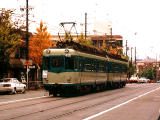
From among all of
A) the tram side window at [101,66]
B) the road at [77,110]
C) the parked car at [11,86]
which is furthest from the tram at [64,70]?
the parked car at [11,86]

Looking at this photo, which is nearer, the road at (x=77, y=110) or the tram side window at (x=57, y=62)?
the road at (x=77, y=110)

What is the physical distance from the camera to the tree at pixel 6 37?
3044cm

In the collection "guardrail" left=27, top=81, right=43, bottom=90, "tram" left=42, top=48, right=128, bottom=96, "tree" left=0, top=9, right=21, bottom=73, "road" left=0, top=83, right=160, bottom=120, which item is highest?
"tree" left=0, top=9, right=21, bottom=73

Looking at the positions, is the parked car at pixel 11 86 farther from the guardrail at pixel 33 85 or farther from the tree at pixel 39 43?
the tree at pixel 39 43

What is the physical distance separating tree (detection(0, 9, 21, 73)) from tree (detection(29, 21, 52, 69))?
53.5 ft

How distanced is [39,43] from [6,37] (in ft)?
61.1

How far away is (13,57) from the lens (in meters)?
43.0

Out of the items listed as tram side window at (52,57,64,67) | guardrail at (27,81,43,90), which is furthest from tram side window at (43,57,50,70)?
guardrail at (27,81,43,90)

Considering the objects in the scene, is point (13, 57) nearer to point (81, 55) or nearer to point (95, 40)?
point (81, 55)

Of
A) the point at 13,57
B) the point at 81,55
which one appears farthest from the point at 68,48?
the point at 13,57

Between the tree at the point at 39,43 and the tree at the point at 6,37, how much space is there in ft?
53.5

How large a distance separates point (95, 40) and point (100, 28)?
7.80m

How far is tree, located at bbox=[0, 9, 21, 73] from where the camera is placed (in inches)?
1198

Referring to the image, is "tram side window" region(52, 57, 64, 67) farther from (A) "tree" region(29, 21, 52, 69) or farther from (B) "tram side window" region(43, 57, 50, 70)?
(A) "tree" region(29, 21, 52, 69)
